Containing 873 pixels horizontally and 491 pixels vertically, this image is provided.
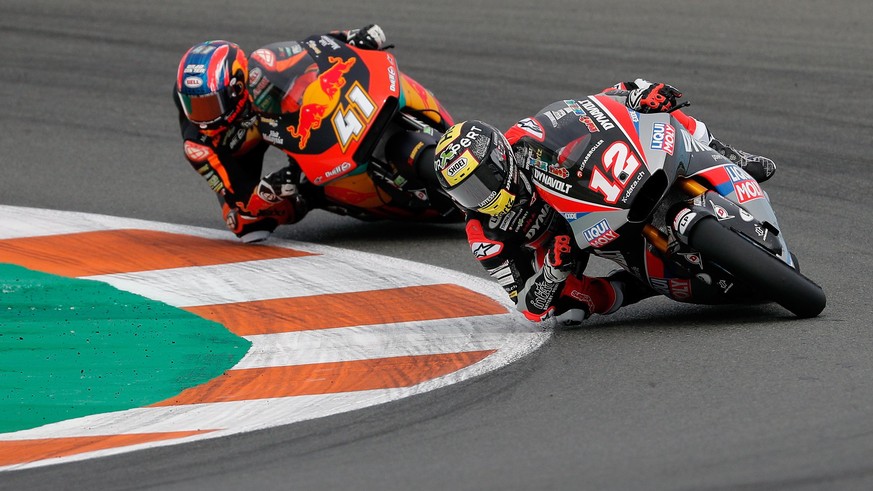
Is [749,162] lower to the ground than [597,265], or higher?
higher

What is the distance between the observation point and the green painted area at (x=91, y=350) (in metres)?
5.98

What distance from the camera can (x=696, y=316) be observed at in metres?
6.73

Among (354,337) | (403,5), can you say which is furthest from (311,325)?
(403,5)

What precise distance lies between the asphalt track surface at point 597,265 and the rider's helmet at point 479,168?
0.76 meters

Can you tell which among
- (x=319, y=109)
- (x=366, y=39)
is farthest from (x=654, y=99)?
(x=366, y=39)

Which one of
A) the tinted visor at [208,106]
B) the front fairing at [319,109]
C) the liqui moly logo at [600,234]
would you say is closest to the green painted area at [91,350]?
the tinted visor at [208,106]

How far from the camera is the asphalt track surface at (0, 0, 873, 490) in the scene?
188 inches

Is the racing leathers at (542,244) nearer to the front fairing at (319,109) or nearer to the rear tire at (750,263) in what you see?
the rear tire at (750,263)

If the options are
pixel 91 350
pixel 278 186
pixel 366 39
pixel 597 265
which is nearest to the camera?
pixel 91 350

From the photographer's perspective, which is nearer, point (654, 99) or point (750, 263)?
point (750, 263)

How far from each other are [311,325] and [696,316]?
203 centimetres

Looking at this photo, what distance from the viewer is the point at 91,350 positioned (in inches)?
263

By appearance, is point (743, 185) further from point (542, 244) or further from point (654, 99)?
point (542, 244)

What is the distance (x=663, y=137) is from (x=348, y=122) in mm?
2713
